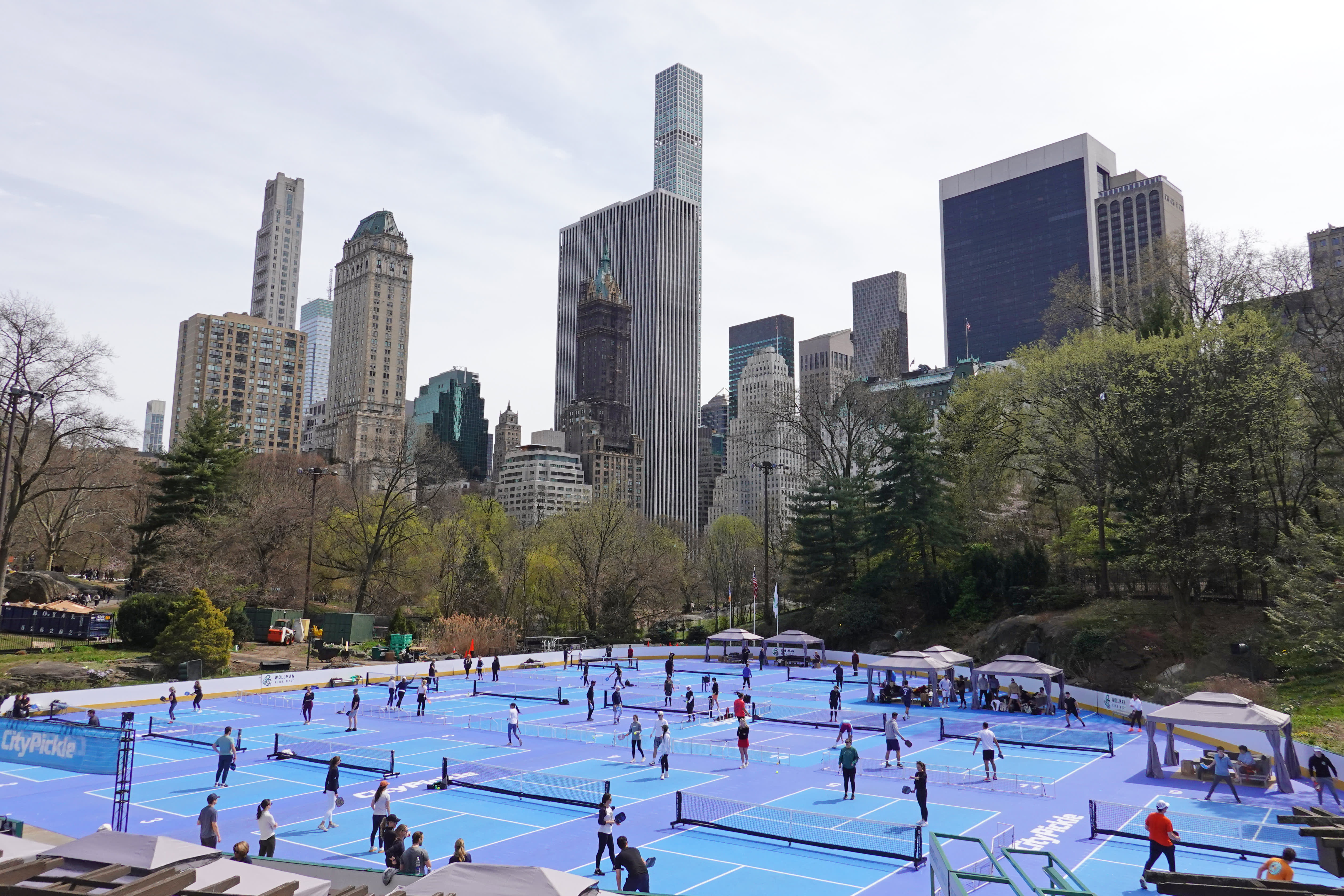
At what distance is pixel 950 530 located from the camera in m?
58.4

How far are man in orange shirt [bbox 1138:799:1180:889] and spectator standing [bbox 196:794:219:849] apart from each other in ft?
51.0

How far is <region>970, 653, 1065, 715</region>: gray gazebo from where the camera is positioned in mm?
34031

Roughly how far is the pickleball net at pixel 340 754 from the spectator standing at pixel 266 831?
712cm

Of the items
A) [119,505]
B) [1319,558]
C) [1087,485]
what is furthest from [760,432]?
[119,505]

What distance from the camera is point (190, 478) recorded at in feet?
184

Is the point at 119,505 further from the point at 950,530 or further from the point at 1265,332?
the point at 1265,332

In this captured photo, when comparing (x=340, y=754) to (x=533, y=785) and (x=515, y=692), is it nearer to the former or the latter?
(x=533, y=785)

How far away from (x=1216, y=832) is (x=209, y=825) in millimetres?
18845

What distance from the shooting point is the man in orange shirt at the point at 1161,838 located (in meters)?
14.1

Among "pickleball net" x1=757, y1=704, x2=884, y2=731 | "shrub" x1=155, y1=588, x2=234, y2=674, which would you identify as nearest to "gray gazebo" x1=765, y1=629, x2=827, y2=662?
"pickleball net" x1=757, y1=704, x2=884, y2=731

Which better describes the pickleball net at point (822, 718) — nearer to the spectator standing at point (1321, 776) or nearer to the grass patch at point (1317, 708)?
the grass patch at point (1317, 708)

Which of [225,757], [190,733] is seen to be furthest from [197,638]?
[225,757]

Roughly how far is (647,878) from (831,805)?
8.25 meters

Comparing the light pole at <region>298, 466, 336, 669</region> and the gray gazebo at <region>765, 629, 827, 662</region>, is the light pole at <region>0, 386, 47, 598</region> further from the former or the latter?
the gray gazebo at <region>765, 629, 827, 662</region>
